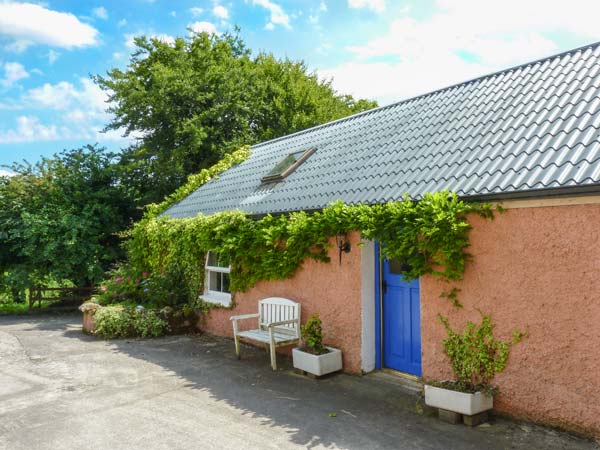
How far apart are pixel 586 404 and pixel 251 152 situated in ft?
37.7

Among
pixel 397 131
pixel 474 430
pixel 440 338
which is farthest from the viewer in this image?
pixel 397 131

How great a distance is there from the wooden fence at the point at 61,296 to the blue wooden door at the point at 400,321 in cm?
1324

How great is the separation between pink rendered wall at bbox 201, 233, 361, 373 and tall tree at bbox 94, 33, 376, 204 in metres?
12.2

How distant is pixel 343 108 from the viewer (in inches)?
1094

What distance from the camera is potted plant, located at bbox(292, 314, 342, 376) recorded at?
6625 millimetres

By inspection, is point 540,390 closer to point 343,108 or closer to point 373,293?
point 373,293

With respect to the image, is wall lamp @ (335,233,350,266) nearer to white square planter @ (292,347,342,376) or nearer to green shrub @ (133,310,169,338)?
white square planter @ (292,347,342,376)

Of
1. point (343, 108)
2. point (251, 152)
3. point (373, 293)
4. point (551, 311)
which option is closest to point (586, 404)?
point (551, 311)

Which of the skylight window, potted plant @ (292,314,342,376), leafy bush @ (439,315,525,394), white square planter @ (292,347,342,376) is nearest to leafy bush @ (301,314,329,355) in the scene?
potted plant @ (292,314,342,376)

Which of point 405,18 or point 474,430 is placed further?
point 405,18

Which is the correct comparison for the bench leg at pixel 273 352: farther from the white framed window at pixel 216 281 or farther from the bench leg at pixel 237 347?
the white framed window at pixel 216 281

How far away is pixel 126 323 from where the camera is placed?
988cm

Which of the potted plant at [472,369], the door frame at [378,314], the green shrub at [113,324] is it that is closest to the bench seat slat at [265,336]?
the door frame at [378,314]

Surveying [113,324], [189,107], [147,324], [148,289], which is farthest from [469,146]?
[189,107]
